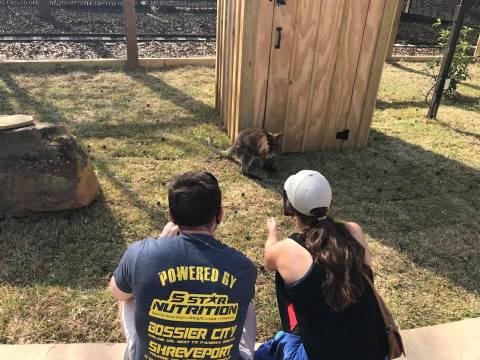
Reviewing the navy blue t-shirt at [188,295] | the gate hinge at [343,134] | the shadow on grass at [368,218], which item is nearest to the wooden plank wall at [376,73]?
the gate hinge at [343,134]

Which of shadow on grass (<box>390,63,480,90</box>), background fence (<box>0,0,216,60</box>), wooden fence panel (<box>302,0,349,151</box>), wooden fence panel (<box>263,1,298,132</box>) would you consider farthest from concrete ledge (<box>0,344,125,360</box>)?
shadow on grass (<box>390,63,480,90</box>)

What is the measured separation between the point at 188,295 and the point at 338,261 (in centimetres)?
71

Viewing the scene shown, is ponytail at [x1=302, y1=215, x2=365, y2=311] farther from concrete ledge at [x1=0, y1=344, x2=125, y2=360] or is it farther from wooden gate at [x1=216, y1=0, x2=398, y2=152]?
wooden gate at [x1=216, y1=0, x2=398, y2=152]

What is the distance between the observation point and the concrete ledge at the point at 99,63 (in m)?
8.59

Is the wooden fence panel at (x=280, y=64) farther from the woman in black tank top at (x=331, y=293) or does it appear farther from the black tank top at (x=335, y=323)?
the black tank top at (x=335, y=323)

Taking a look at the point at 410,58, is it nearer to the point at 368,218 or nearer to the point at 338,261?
the point at 368,218

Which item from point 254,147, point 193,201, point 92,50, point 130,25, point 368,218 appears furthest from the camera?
point 92,50

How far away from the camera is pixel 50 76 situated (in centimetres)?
827

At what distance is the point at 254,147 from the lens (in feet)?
16.9

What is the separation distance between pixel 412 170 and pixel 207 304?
4506 mm

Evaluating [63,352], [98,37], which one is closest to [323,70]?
[63,352]

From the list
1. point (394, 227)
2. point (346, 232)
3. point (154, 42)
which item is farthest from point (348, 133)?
point (154, 42)

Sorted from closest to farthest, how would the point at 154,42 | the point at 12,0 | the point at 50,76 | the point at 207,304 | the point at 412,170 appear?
the point at 207,304 < the point at 412,170 < the point at 50,76 < the point at 154,42 < the point at 12,0

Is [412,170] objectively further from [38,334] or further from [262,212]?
[38,334]
